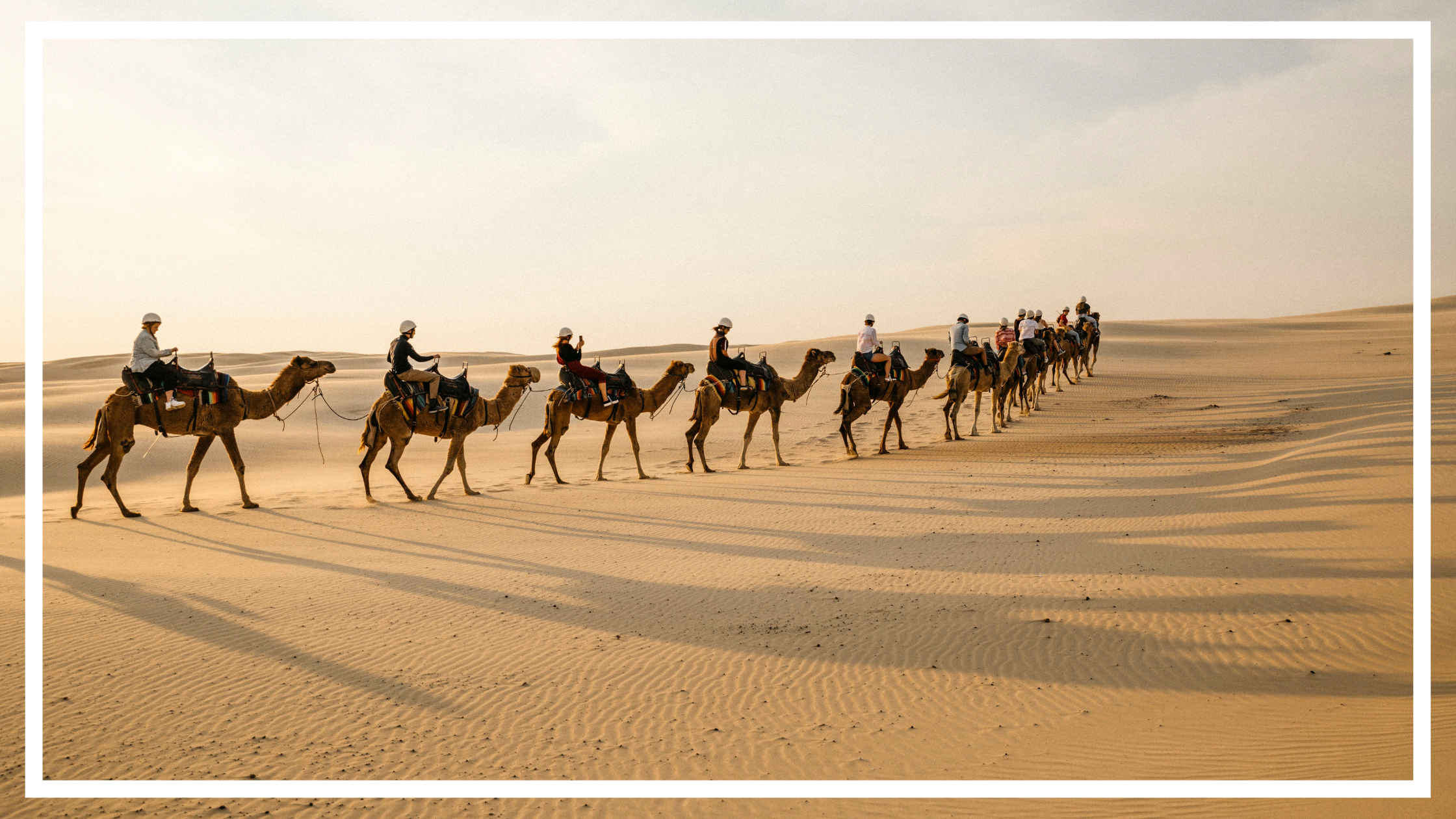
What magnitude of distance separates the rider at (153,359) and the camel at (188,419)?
18 centimetres

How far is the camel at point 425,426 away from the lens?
14.7m

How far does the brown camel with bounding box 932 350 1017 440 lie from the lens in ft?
68.5

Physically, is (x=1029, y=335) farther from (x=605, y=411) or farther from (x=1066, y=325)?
(x=605, y=411)

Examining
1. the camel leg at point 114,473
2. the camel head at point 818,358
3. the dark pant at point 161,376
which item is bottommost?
the camel leg at point 114,473

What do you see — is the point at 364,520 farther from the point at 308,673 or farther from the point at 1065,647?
the point at 1065,647

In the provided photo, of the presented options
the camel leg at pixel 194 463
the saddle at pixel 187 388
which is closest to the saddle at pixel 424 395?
the saddle at pixel 187 388

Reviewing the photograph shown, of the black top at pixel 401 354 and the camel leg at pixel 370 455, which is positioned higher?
the black top at pixel 401 354

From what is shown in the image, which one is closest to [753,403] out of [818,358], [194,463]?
[818,358]

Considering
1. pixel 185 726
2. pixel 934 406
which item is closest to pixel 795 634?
pixel 185 726

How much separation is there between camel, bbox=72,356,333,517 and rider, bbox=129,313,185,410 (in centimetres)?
18

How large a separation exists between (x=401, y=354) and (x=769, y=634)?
9165 mm

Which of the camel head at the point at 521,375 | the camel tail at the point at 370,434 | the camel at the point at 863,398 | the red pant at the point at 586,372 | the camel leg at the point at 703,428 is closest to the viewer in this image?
the camel tail at the point at 370,434

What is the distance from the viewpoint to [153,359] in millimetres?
13242

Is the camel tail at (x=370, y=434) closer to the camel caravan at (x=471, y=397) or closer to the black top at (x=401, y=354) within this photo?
the camel caravan at (x=471, y=397)
